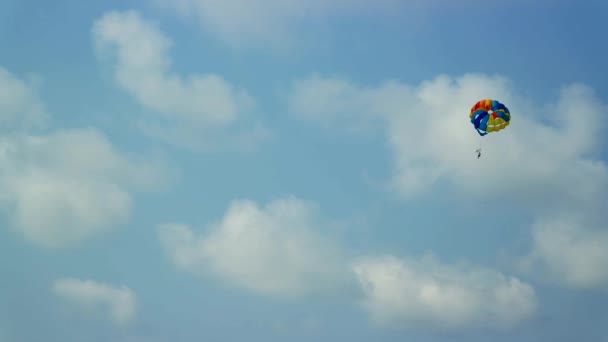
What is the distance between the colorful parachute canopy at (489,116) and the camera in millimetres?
130500

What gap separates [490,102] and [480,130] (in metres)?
4.07

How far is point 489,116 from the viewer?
13088 cm

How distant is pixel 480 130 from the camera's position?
13188 centimetres

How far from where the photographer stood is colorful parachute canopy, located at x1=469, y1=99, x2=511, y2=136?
428 ft

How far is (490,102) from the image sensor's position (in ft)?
429
